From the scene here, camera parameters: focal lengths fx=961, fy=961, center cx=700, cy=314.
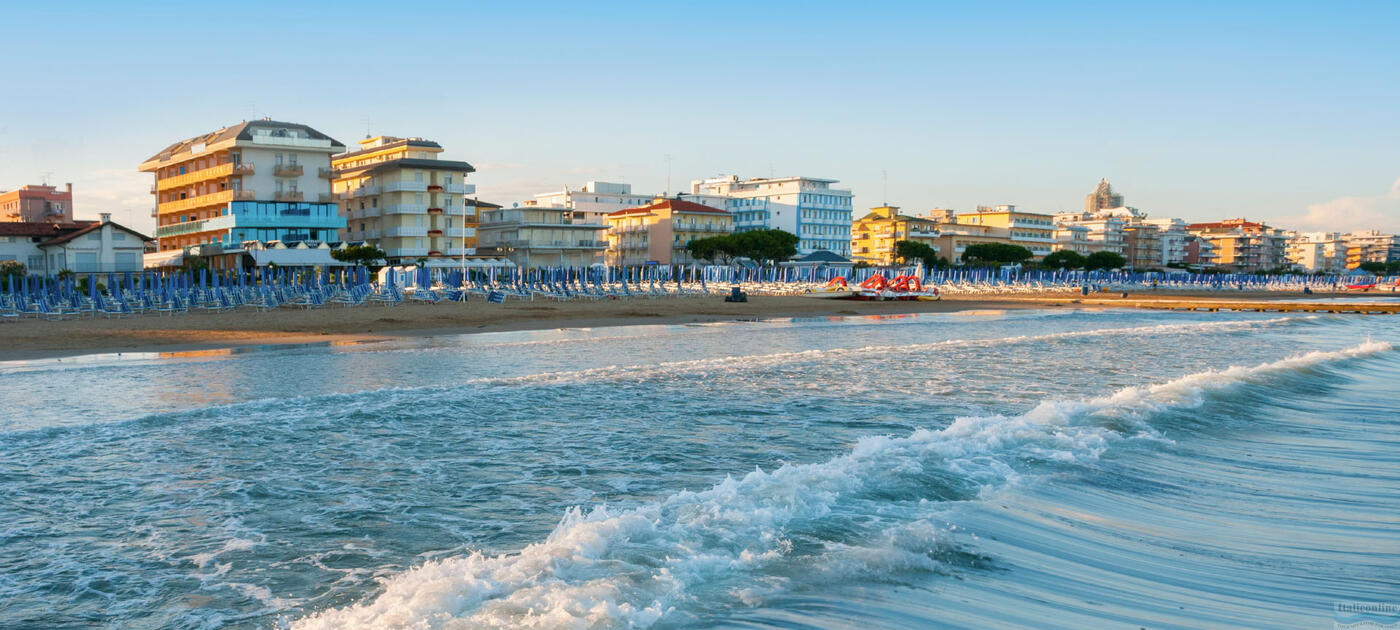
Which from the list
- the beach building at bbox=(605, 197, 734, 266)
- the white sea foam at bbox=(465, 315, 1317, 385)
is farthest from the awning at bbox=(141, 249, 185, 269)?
the white sea foam at bbox=(465, 315, 1317, 385)

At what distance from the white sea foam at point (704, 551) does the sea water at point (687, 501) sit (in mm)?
25

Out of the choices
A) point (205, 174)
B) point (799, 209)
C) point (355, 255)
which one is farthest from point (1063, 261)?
point (205, 174)

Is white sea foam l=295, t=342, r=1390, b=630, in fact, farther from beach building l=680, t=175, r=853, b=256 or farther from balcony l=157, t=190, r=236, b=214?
beach building l=680, t=175, r=853, b=256

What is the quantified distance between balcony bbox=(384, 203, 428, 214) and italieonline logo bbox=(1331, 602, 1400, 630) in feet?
213

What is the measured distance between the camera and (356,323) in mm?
27406

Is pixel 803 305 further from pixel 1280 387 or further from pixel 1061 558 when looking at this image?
pixel 1061 558

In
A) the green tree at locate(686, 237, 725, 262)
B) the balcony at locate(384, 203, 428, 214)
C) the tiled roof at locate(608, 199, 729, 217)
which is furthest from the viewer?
the tiled roof at locate(608, 199, 729, 217)

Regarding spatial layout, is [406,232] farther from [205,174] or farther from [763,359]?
[763,359]

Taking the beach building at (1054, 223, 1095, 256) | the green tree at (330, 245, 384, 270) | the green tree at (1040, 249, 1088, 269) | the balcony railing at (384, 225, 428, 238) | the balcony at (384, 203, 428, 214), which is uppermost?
the beach building at (1054, 223, 1095, 256)

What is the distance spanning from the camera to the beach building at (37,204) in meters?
75.6

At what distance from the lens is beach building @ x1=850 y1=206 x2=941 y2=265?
118m

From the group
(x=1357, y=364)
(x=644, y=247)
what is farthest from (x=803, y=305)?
(x=644, y=247)

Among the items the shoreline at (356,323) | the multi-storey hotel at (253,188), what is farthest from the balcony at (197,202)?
the shoreline at (356,323)

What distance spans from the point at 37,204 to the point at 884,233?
287ft
